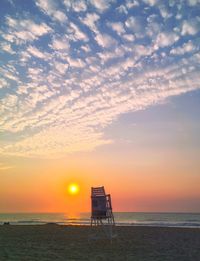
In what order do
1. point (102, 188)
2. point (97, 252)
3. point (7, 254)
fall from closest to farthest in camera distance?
point (7, 254)
point (97, 252)
point (102, 188)

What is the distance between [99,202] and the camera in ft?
58.4

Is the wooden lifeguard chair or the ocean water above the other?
the ocean water

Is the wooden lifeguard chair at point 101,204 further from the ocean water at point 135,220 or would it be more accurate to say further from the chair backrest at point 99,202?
the ocean water at point 135,220

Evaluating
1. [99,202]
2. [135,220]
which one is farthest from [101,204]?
[135,220]

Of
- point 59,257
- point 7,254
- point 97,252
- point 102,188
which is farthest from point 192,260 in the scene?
point 102,188

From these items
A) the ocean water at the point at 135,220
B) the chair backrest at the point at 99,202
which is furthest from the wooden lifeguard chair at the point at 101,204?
the ocean water at the point at 135,220

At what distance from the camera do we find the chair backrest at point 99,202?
17.7 meters

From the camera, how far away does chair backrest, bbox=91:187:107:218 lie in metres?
17.7

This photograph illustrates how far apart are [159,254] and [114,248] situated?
2246 millimetres

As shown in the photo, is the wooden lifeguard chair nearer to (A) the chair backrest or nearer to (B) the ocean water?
(A) the chair backrest

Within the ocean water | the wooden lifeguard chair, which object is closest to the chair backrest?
the wooden lifeguard chair

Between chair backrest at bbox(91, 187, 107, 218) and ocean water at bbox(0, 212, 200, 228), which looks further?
ocean water at bbox(0, 212, 200, 228)

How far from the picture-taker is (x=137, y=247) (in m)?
14.4

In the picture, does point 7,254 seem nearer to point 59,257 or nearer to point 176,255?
point 59,257
